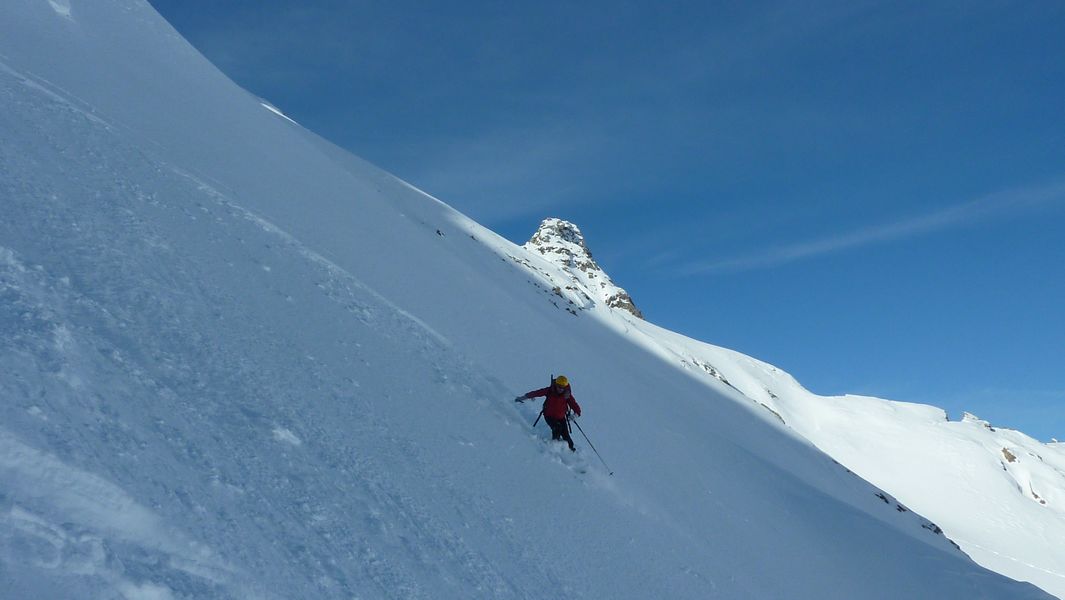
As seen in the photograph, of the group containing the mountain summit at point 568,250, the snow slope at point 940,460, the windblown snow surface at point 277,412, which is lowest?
the windblown snow surface at point 277,412

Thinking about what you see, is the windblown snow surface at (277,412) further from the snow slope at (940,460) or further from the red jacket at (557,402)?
the snow slope at (940,460)

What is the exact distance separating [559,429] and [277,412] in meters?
5.03

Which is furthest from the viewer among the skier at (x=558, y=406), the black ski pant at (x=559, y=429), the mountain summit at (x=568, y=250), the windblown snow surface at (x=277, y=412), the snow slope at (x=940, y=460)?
the mountain summit at (x=568, y=250)

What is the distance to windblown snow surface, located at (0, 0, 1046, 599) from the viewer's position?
5082mm

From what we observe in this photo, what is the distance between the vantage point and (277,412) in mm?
7266

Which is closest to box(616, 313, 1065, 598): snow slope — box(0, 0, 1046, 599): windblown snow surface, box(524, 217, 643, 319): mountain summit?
box(524, 217, 643, 319): mountain summit

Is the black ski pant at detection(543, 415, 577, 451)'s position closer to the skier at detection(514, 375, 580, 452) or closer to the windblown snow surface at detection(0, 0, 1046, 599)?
the skier at detection(514, 375, 580, 452)

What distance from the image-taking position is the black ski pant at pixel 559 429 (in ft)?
36.3

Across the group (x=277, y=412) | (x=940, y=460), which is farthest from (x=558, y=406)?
(x=940, y=460)

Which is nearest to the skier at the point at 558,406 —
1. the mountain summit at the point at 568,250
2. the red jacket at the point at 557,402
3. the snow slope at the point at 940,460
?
the red jacket at the point at 557,402

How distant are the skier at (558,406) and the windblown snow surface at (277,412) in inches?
12.2

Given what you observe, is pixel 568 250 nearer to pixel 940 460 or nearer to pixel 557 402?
pixel 940 460

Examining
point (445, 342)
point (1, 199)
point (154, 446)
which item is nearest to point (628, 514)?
point (445, 342)

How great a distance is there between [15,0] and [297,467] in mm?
15053
